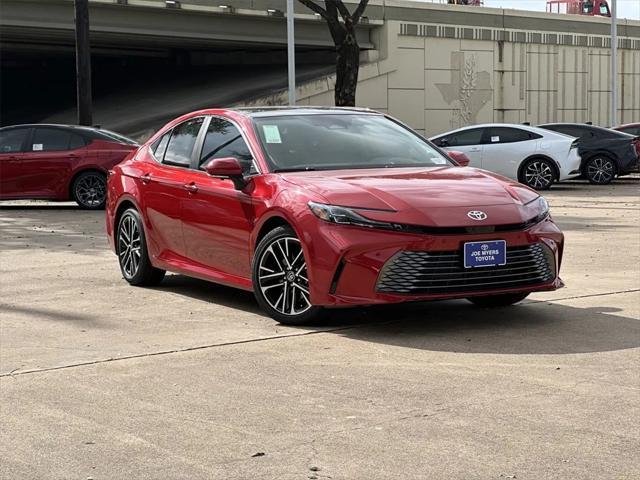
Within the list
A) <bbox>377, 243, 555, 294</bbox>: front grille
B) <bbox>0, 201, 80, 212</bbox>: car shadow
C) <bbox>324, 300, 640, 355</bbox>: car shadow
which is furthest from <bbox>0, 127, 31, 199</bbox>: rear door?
<bbox>377, 243, 555, 294</bbox>: front grille

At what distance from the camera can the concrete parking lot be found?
190 inches

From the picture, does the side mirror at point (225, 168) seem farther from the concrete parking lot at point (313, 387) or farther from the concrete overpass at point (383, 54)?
the concrete overpass at point (383, 54)

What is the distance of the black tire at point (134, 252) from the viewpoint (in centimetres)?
984

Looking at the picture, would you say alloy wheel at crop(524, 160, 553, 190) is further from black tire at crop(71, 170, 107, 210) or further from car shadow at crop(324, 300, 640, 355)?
car shadow at crop(324, 300, 640, 355)

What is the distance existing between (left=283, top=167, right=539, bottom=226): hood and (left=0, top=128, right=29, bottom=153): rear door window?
12557mm

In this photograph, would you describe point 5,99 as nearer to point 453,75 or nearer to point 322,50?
point 322,50

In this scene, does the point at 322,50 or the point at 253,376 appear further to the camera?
the point at 322,50

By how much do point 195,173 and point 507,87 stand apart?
39474 millimetres

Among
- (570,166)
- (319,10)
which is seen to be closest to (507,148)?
(570,166)

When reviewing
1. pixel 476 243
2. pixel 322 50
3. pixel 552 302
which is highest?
pixel 322 50

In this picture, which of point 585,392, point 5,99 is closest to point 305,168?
point 585,392

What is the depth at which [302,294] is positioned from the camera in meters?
7.86

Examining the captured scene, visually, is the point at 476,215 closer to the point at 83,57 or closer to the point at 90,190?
the point at 90,190

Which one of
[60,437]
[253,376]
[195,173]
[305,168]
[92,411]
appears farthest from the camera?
[195,173]
